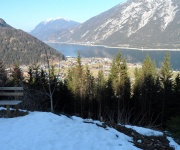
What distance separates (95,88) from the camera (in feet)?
110

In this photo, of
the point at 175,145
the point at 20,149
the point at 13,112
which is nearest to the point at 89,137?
the point at 20,149

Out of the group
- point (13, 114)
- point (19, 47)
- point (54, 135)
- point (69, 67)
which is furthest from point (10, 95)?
point (19, 47)

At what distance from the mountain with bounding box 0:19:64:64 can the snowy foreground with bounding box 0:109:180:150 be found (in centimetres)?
12676

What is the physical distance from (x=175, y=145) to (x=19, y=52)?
152352 mm

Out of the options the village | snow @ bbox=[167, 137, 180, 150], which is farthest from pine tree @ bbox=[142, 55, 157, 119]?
snow @ bbox=[167, 137, 180, 150]

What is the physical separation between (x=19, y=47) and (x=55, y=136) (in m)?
163

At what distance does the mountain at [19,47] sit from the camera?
5531 inches

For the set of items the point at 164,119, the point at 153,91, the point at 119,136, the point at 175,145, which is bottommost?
the point at 164,119

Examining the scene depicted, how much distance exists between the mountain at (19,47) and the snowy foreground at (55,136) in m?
127

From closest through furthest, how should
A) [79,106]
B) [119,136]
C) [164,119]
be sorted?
[119,136]
[164,119]
[79,106]

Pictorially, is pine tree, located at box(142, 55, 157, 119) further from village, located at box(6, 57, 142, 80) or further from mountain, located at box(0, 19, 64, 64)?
mountain, located at box(0, 19, 64, 64)

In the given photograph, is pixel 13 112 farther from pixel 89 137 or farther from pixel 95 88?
pixel 95 88

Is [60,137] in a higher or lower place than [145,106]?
higher

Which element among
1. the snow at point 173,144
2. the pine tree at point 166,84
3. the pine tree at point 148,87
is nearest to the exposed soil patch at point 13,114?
the snow at point 173,144
